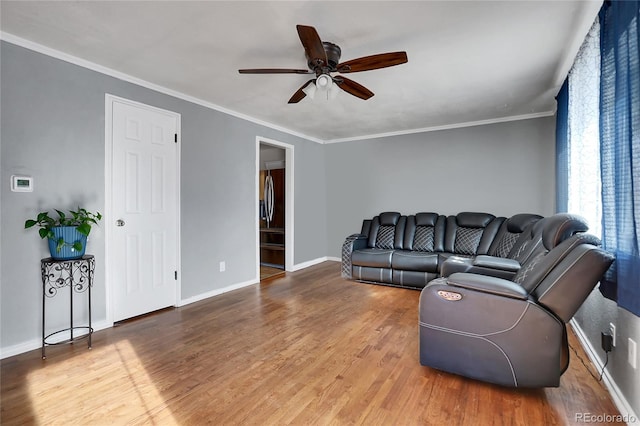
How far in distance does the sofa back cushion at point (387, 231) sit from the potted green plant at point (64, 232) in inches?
146

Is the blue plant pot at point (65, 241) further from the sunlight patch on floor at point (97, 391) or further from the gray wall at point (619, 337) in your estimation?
the gray wall at point (619, 337)

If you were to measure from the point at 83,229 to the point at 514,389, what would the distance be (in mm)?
3225

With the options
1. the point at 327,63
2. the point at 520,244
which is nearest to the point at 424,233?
the point at 520,244

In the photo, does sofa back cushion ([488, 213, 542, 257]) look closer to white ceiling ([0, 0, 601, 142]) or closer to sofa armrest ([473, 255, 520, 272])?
sofa armrest ([473, 255, 520, 272])

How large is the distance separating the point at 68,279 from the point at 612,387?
3956mm

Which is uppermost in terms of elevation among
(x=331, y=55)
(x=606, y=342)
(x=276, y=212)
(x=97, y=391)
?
(x=331, y=55)

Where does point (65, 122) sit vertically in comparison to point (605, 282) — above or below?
above

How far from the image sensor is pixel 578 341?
8.04ft

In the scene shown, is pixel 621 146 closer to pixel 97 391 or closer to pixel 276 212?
pixel 97 391

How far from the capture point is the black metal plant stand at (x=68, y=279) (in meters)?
2.29

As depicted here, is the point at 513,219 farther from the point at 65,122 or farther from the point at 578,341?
the point at 65,122

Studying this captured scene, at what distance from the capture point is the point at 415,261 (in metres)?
4.01

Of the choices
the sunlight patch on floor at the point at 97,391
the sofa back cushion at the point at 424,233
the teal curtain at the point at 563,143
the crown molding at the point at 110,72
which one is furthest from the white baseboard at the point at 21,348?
the teal curtain at the point at 563,143

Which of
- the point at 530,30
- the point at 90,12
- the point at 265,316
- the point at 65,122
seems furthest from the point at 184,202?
the point at 530,30
